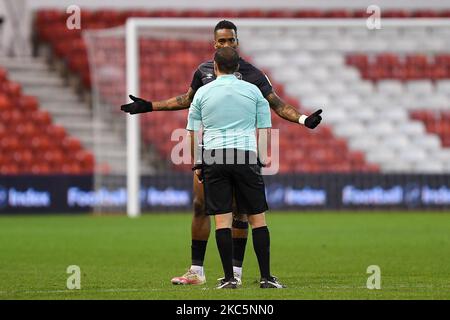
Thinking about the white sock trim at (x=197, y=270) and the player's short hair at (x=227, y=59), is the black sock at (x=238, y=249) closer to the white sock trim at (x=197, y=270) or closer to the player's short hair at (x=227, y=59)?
the white sock trim at (x=197, y=270)

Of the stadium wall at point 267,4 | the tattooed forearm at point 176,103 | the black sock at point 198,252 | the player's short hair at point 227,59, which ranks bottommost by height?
the black sock at point 198,252

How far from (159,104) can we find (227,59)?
1.26 metres

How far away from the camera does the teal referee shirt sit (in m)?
9.23

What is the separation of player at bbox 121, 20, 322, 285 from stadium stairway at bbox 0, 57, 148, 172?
1438 cm

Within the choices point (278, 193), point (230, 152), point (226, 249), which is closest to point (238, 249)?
point (226, 249)

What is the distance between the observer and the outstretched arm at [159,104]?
1002 cm

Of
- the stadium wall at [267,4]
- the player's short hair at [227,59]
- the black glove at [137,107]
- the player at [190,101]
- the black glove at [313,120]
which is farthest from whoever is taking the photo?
the stadium wall at [267,4]

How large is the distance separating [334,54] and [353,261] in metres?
11.7

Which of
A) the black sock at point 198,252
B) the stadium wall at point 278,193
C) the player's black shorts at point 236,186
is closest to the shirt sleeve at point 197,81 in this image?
the player's black shorts at point 236,186

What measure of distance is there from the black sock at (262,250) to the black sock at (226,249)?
0.69ft

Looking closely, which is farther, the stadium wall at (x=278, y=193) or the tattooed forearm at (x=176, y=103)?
the stadium wall at (x=278, y=193)

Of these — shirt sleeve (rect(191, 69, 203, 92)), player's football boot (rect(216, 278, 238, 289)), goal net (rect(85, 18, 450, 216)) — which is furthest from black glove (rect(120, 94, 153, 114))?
goal net (rect(85, 18, 450, 216))

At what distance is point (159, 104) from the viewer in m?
10.3
